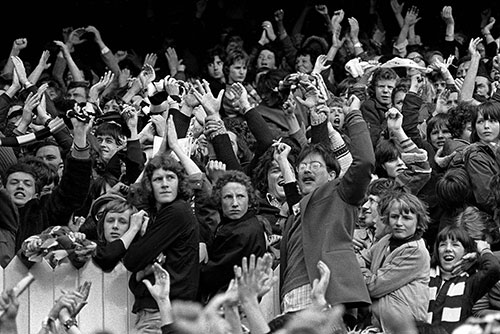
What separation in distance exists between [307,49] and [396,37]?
170 cm

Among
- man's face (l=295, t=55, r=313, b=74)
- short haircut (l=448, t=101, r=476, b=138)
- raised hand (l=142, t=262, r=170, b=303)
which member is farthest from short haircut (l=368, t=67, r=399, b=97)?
raised hand (l=142, t=262, r=170, b=303)

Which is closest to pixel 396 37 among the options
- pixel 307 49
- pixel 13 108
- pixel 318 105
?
pixel 307 49

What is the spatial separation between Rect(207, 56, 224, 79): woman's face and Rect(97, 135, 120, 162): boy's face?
2.61 meters

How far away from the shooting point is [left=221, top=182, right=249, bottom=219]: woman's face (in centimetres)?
888

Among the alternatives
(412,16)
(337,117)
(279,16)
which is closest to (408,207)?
(337,117)

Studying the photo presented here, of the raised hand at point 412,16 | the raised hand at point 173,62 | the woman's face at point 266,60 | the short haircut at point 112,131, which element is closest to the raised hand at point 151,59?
the raised hand at point 173,62

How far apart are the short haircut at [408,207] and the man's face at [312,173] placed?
604mm

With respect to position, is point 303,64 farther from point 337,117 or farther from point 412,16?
point 337,117

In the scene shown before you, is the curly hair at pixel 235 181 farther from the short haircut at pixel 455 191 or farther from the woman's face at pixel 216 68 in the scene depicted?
the woman's face at pixel 216 68

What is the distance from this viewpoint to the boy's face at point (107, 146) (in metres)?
11.4

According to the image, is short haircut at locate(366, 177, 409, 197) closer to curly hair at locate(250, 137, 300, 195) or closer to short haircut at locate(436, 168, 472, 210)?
short haircut at locate(436, 168, 472, 210)

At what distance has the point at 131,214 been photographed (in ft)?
29.8

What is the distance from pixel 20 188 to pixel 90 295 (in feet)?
5.25

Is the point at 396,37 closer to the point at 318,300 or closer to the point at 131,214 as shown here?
the point at 131,214
